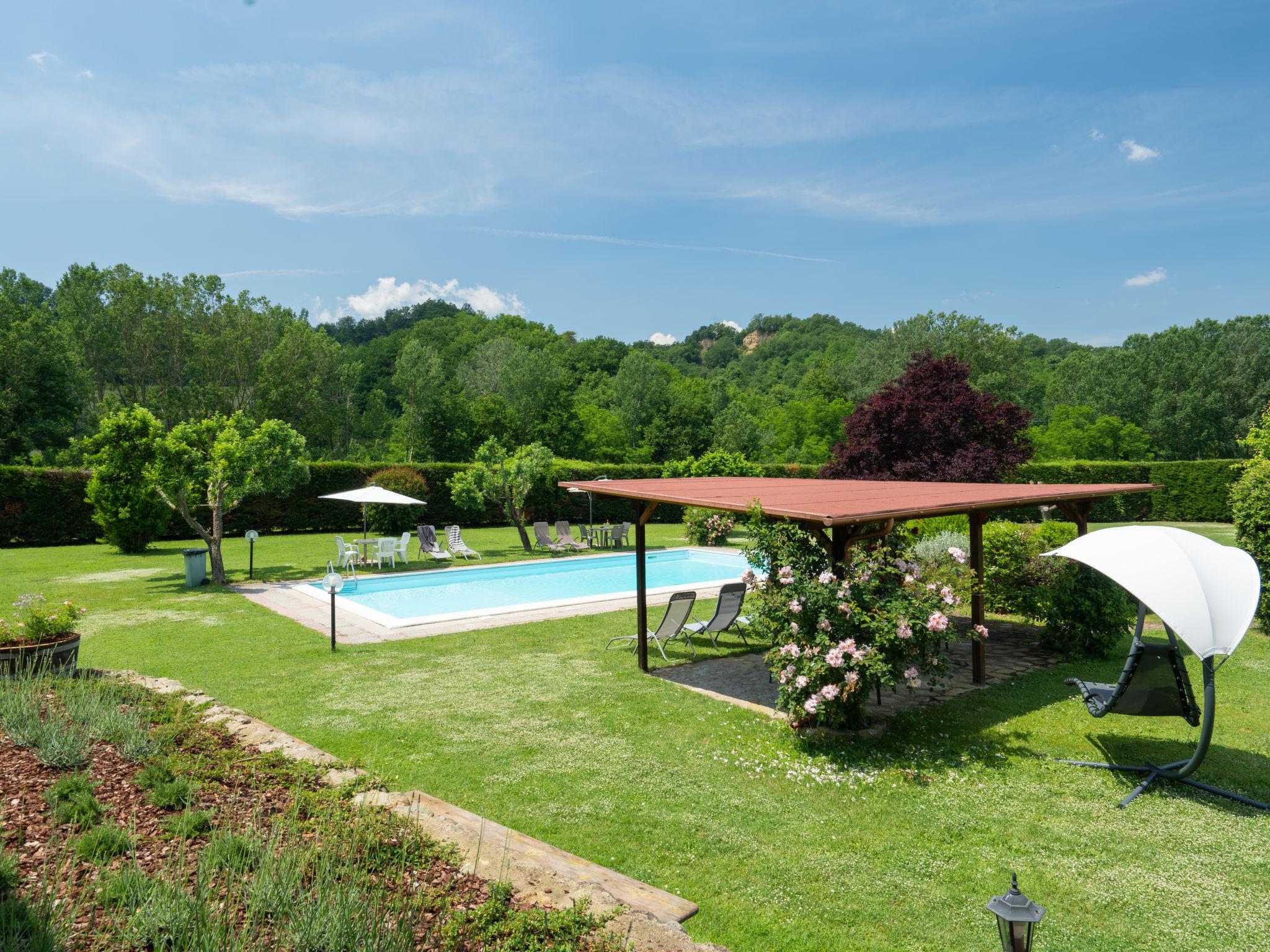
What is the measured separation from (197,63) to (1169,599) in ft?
47.0

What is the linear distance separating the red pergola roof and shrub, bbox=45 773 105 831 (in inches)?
190

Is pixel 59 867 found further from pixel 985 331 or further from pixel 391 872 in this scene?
pixel 985 331

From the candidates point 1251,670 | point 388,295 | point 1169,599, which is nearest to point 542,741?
point 1169,599

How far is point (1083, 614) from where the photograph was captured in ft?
28.8

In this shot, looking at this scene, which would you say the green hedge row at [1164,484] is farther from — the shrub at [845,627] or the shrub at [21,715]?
the shrub at [21,715]

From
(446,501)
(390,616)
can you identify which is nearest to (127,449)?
(390,616)

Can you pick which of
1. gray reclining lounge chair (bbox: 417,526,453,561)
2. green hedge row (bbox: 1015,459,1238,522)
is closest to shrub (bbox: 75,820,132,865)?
gray reclining lounge chair (bbox: 417,526,453,561)

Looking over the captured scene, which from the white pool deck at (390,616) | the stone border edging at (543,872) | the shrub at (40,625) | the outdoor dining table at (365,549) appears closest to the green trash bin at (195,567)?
the white pool deck at (390,616)

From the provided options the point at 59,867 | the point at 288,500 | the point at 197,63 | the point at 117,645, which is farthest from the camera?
the point at 288,500

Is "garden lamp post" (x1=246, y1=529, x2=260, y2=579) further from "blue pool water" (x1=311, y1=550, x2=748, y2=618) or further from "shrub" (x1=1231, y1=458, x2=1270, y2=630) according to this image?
"shrub" (x1=1231, y1=458, x2=1270, y2=630)

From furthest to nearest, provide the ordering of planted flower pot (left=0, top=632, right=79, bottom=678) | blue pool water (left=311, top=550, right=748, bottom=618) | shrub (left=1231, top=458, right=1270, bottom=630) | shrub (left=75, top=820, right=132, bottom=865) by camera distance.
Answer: blue pool water (left=311, top=550, right=748, bottom=618) → shrub (left=1231, top=458, right=1270, bottom=630) → planted flower pot (left=0, top=632, right=79, bottom=678) → shrub (left=75, top=820, right=132, bottom=865)

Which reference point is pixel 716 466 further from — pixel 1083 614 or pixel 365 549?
pixel 1083 614

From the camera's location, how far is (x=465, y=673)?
318 inches

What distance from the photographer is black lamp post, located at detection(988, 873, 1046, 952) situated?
2418mm
